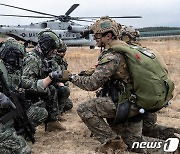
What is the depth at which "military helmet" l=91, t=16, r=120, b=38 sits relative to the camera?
442cm

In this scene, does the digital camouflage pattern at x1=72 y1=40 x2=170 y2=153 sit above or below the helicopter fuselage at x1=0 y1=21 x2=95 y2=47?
above

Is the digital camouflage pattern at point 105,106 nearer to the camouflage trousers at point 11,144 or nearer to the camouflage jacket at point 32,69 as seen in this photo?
the camouflage jacket at point 32,69

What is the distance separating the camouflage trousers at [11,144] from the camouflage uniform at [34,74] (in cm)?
67

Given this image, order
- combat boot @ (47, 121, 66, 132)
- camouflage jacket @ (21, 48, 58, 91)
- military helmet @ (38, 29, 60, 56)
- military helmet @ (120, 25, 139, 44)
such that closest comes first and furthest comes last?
camouflage jacket @ (21, 48, 58, 91) → military helmet @ (38, 29, 60, 56) → military helmet @ (120, 25, 139, 44) → combat boot @ (47, 121, 66, 132)

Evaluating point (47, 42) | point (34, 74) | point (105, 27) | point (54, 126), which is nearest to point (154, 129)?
point (54, 126)

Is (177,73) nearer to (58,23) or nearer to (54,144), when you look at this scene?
(54,144)

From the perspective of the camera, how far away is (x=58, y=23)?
85.8 ft

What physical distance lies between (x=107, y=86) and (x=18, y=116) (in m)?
1.11

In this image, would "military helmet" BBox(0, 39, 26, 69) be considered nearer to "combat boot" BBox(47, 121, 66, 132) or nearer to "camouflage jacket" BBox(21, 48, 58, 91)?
"camouflage jacket" BBox(21, 48, 58, 91)

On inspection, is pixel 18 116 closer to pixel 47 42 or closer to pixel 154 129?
pixel 47 42

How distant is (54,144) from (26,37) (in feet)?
71.1

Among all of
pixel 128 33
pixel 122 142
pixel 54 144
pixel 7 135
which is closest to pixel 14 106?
pixel 7 135

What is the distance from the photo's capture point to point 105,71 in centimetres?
425

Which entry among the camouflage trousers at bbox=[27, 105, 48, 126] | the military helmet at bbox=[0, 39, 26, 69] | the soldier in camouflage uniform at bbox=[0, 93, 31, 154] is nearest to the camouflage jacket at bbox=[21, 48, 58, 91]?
the military helmet at bbox=[0, 39, 26, 69]
